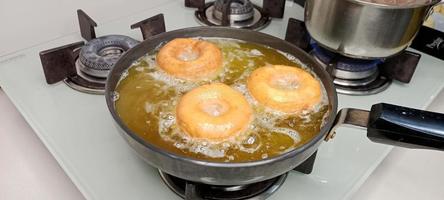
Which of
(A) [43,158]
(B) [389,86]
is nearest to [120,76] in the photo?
(A) [43,158]

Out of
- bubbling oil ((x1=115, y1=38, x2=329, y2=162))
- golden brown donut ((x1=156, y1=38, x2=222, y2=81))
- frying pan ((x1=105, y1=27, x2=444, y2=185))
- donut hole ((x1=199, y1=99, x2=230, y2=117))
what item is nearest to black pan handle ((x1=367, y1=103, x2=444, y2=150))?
frying pan ((x1=105, y1=27, x2=444, y2=185))

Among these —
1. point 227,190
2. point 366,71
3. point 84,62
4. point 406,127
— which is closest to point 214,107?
point 227,190

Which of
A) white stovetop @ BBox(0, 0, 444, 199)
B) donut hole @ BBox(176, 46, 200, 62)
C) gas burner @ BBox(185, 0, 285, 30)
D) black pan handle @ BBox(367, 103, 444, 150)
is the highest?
black pan handle @ BBox(367, 103, 444, 150)

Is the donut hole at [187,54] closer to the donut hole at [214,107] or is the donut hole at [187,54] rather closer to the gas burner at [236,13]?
the donut hole at [214,107]

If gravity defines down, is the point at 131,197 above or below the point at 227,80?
below

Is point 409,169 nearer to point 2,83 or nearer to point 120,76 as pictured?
point 120,76

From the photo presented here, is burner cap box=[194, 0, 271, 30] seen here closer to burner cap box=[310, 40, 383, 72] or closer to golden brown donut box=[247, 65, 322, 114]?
burner cap box=[310, 40, 383, 72]

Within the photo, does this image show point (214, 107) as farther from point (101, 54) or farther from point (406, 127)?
point (101, 54)
